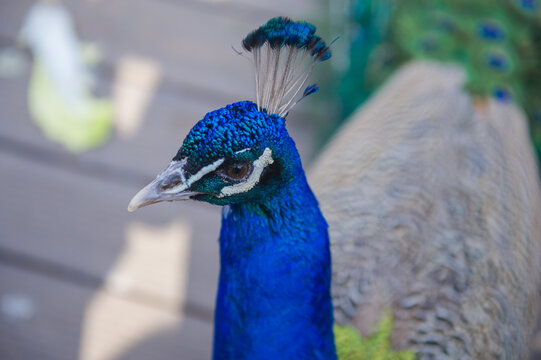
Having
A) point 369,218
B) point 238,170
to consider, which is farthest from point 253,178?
point 369,218

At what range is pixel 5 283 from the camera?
1.38m

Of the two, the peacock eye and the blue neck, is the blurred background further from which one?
the peacock eye

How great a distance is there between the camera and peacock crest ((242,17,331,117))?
2.21 feet

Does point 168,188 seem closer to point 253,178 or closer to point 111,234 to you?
point 253,178

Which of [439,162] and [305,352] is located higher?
[439,162]

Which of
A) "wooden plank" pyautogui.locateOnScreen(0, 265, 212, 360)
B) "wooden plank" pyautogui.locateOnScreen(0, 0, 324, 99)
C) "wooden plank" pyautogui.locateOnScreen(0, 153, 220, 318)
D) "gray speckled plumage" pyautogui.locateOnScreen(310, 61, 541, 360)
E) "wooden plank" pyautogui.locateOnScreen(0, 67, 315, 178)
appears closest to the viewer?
"gray speckled plumage" pyautogui.locateOnScreen(310, 61, 541, 360)

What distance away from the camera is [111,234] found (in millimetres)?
1501

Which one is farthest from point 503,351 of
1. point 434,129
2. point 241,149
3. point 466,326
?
point 241,149

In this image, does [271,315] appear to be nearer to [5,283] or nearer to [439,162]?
[439,162]

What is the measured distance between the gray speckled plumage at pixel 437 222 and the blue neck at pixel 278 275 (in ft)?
0.55

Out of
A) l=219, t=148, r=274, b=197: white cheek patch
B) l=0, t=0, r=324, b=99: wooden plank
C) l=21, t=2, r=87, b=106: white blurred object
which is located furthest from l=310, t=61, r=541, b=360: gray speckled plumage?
l=21, t=2, r=87, b=106: white blurred object

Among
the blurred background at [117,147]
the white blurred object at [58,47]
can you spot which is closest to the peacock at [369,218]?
the blurred background at [117,147]

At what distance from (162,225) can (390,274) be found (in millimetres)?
801

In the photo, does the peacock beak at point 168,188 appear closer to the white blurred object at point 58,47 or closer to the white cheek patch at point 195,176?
the white cheek patch at point 195,176
